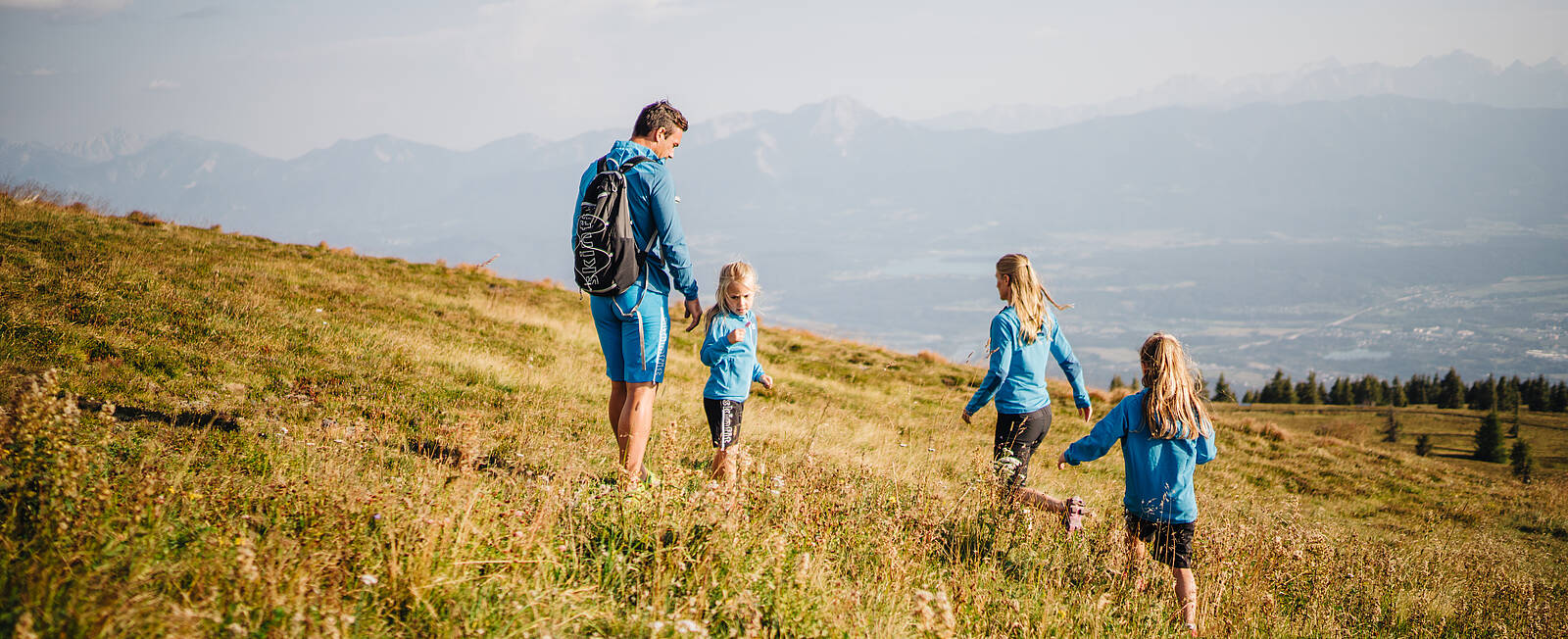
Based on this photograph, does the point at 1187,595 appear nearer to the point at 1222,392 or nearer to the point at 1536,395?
the point at 1222,392

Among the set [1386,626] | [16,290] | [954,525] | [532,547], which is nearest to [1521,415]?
[1386,626]

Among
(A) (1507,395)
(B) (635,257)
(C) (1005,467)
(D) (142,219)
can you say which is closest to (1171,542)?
(C) (1005,467)

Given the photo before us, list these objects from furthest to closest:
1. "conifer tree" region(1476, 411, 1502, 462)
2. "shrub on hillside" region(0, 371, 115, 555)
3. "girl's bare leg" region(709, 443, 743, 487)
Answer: "conifer tree" region(1476, 411, 1502, 462) → "girl's bare leg" region(709, 443, 743, 487) → "shrub on hillside" region(0, 371, 115, 555)

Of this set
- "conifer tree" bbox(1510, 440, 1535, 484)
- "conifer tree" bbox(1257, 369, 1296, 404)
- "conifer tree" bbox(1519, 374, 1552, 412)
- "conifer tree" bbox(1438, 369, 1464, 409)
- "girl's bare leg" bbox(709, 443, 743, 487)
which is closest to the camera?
"girl's bare leg" bbox(709, 443, 743, 487)

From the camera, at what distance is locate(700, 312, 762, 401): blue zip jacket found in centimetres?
559

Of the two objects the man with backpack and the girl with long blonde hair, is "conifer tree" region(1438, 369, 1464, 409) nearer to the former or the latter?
the girl with long blonde hair

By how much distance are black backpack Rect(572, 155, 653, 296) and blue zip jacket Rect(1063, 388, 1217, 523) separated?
132 inches

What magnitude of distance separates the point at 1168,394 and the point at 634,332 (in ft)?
12.2

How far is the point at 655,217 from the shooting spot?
4.98 m

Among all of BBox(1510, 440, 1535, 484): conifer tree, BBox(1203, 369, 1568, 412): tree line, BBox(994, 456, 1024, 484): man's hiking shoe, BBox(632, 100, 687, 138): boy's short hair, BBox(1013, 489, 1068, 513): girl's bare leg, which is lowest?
BBox(1510, 440, 1535, 484): conifer tree

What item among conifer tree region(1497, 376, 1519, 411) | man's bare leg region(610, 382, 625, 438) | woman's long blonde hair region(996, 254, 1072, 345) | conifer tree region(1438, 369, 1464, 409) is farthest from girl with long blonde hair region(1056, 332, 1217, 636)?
conifer tree region(1438, 369, 1464, 409)

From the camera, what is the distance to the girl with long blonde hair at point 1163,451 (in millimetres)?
4938

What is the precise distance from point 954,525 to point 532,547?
3013 millimetres

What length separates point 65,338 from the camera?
7.13m
